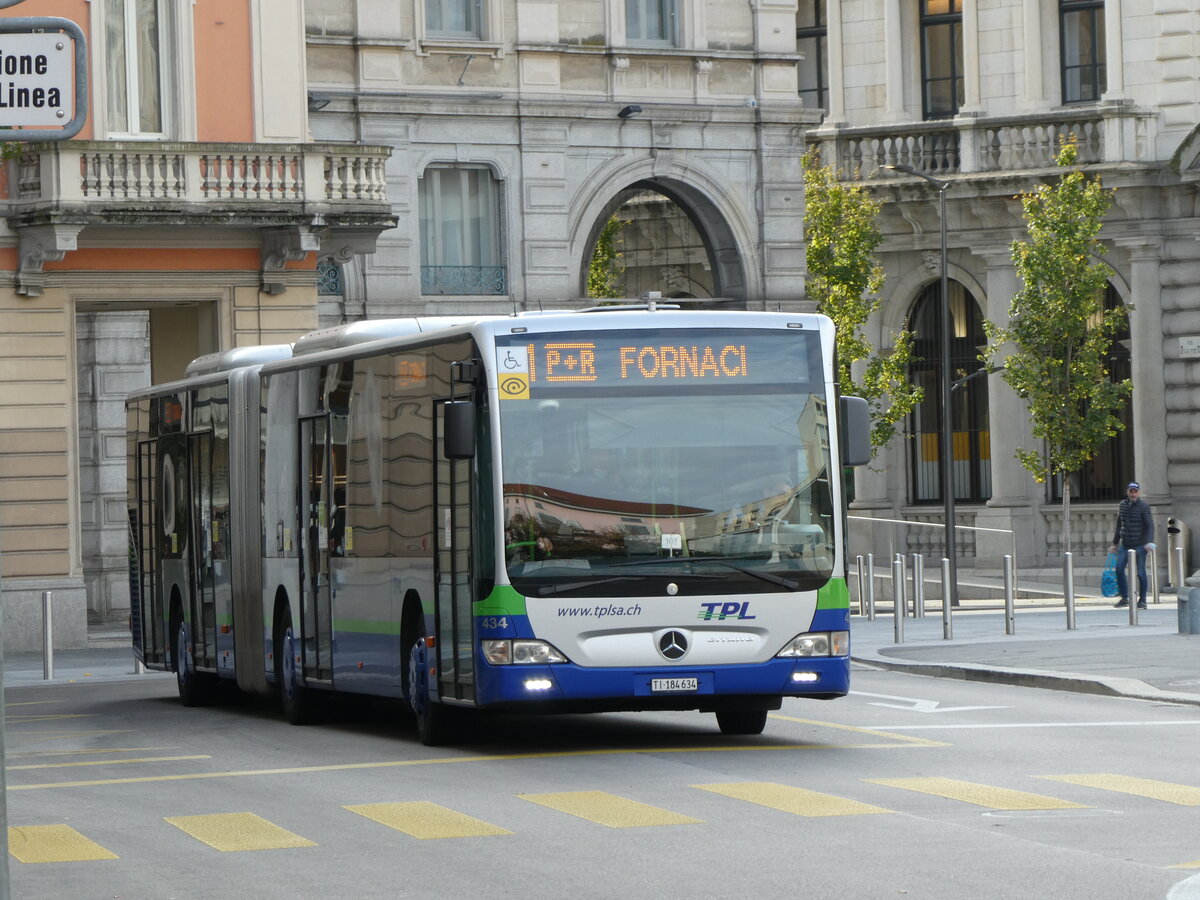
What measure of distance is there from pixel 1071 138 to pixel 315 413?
94.3 feet

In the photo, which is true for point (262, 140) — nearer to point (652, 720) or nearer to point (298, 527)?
point (298, 527)

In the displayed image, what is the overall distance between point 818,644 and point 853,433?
1.47 meters

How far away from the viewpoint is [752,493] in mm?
16328

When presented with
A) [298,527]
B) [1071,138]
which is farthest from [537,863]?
[1071,138]

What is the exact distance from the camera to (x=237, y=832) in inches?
498

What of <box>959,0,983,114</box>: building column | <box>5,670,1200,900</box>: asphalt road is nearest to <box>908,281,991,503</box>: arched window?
<box>959,0,983,114</box>: building column

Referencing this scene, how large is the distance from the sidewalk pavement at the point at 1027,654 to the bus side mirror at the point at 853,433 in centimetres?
448

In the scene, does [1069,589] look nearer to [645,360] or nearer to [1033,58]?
[645,360]

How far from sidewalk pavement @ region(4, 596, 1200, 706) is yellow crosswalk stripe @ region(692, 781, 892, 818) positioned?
6707 mm

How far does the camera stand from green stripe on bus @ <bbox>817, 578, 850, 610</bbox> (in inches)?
648

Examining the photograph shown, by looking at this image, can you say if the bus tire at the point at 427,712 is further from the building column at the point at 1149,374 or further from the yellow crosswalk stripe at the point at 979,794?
the building column at the point at 1149,374

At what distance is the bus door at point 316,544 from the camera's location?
19.4 meters

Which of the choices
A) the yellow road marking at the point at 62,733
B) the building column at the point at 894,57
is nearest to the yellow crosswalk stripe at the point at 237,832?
the yellow road marking at the point at 62,733

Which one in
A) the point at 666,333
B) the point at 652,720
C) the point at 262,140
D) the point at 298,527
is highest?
the point at 262,140
